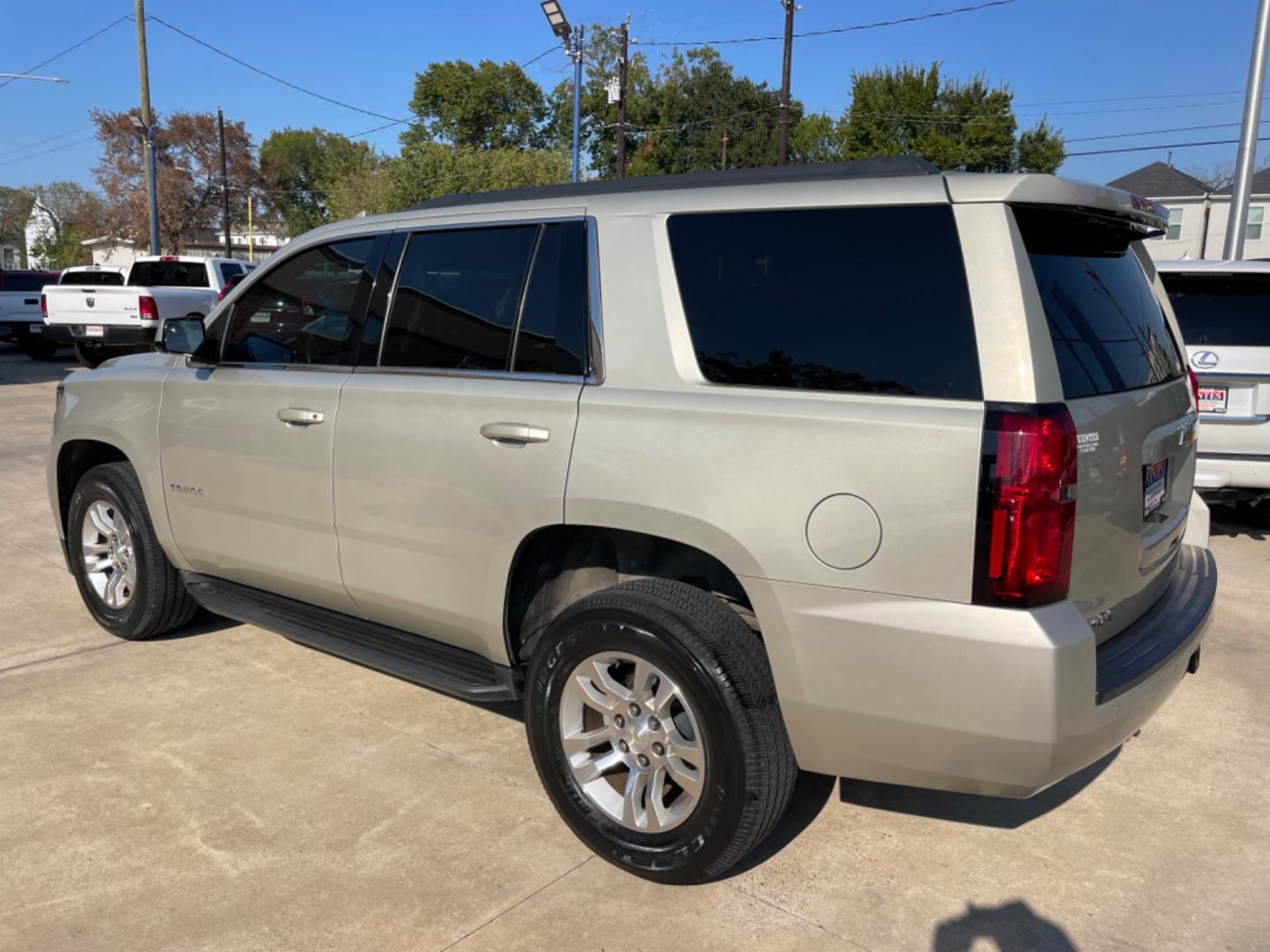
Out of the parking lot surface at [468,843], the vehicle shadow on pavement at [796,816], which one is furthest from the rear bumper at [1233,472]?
the vehicle shadow on pavement at [796,816]

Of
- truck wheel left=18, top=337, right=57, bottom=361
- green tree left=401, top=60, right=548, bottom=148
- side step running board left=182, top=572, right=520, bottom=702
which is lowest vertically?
side step running board left=182, top=572, right=520, bottom=702

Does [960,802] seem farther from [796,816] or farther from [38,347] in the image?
[38,347]

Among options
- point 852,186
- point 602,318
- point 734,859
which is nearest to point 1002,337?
point 852,186

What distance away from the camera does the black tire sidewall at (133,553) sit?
185 inches

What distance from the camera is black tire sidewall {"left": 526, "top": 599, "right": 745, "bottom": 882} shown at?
2.77 metres

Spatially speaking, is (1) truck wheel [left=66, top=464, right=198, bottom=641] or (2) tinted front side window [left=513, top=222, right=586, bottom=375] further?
(1) truck wheel [left=66, top=464, right=198, bottom=641]

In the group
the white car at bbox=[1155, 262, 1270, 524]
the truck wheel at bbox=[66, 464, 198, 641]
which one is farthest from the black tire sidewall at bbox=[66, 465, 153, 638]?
the white car at bbox=[1155, 262, 1270, 524]

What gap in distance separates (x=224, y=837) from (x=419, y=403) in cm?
151

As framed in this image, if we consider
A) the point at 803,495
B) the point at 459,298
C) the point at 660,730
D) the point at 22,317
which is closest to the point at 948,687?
the point at 803,495

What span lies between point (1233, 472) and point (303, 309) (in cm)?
532

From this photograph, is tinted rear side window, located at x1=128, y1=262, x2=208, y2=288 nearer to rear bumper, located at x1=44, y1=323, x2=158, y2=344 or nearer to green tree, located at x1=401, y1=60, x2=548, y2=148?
rear bumper, located at x1=44, y1=323, x2=158, y2=344

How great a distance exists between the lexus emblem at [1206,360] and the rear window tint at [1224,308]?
7 cm

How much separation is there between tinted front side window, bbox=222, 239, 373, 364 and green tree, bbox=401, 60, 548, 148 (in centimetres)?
8089

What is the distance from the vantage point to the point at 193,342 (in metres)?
4.34
